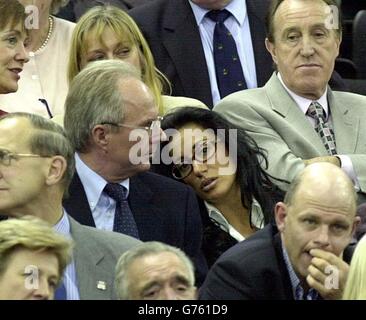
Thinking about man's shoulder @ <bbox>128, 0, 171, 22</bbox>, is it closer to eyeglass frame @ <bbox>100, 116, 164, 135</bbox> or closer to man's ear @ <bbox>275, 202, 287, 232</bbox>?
eyeglass frame @ <bbox>100, 116, 164, 135</bbox>

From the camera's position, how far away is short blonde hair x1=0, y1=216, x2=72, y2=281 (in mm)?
4711

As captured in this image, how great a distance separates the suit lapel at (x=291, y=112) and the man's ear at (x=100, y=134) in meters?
0.95

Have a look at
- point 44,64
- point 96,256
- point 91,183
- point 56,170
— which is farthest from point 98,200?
point 44,64

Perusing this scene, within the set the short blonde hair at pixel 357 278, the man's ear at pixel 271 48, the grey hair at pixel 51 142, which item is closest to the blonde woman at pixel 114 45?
the man's ear at pixel 271 48

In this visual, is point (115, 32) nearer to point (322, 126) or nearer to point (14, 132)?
point (322, 126)

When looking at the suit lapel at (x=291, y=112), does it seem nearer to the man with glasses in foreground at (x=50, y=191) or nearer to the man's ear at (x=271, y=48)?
the man's ear at (x=271, y=48)

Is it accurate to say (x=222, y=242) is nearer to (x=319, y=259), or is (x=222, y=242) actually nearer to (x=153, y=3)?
(x=319, y=259)

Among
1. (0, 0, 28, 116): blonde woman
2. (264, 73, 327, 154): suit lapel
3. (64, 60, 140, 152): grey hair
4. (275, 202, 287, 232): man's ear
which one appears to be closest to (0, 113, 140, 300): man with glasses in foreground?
(64, 60, 140, 152): grey hair

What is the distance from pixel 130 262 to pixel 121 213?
76cm

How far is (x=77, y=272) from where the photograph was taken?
5.14 metres

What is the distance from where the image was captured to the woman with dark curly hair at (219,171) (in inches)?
237

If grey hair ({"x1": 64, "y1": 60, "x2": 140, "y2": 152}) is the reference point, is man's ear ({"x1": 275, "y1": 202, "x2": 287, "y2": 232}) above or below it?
below

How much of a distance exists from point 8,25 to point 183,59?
0.98 meters

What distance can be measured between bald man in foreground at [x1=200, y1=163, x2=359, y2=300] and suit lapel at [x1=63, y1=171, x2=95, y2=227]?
607 millimetres
